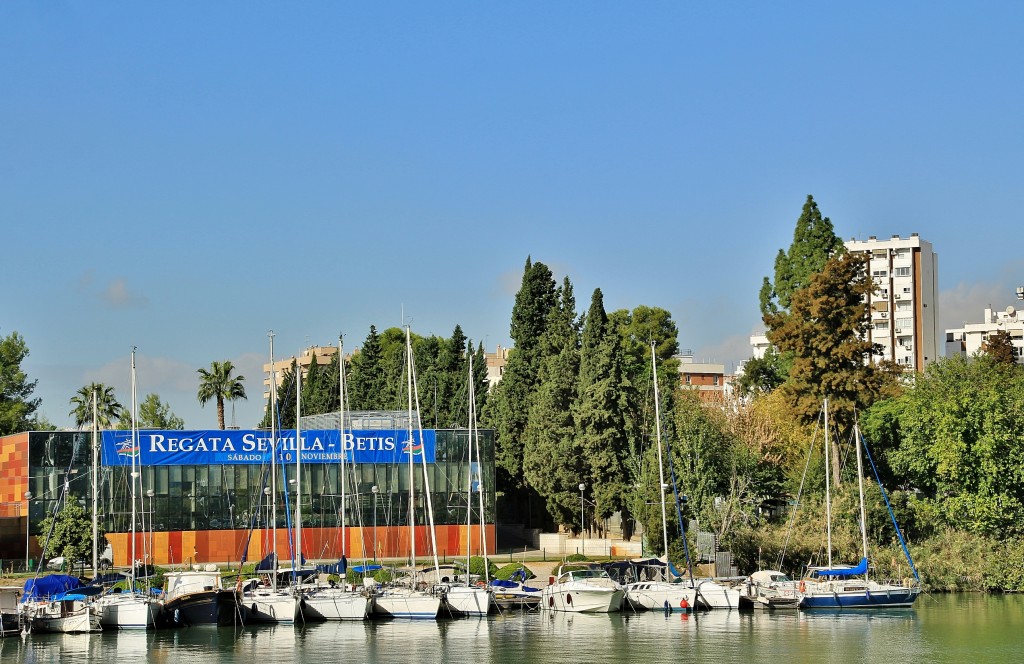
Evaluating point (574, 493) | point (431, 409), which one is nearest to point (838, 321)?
point (574, 493)

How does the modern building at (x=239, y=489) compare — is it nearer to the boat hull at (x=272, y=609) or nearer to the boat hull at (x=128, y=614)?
the boat hull at (x=272, y=609)

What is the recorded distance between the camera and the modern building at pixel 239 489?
260 feet

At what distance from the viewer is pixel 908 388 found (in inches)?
3356

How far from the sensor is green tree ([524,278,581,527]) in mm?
87375

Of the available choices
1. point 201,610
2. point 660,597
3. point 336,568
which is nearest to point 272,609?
point 201,610

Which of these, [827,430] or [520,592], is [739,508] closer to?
[827,430]

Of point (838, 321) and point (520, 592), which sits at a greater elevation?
point (838, 321)

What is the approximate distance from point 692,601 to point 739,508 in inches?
468

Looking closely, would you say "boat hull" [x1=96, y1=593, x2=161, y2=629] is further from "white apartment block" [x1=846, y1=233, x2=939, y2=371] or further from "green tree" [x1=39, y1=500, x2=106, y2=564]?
"white apartment block" [x1=846, y1=233, x2=939, y2=371]

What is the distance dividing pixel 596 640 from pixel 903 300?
337 ft

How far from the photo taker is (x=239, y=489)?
273 feet

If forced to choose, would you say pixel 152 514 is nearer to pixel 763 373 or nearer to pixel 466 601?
pixel 466 601

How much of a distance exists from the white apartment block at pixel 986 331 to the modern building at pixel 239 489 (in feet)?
334

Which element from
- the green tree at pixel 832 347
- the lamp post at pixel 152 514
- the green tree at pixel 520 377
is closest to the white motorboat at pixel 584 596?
the green tree at pixel 832 347
